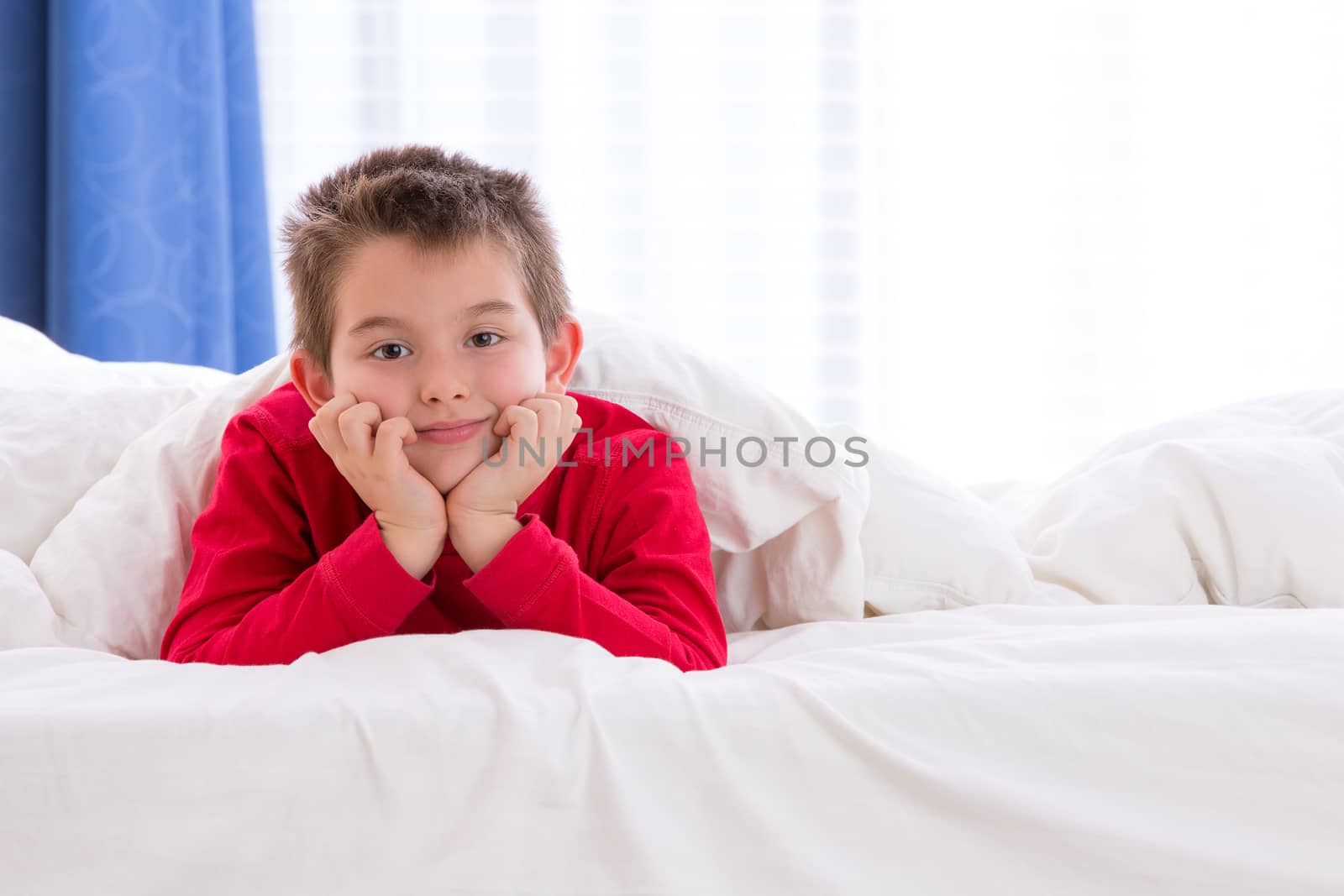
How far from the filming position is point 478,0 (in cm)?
265

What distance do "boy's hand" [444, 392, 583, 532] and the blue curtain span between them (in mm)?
1916

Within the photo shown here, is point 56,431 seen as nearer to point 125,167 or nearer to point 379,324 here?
point 379,324

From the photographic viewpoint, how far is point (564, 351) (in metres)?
0.98

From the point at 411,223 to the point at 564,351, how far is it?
190 mm

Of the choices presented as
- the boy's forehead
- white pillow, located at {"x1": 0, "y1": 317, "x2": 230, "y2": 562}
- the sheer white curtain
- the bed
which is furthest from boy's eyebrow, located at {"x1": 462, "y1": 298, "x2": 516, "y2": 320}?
the sheer white curtain

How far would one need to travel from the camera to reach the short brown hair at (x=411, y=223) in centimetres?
87

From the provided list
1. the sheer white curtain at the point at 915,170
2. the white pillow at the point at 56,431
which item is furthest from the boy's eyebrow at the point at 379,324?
the sheer white curtain at the point at 915,170

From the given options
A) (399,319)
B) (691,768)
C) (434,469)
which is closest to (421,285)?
(399,319)

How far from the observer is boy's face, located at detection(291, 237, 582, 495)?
0.84 meters

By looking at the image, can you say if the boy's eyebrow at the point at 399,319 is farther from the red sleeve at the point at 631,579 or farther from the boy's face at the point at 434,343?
the red sleeve at the point at 631,579

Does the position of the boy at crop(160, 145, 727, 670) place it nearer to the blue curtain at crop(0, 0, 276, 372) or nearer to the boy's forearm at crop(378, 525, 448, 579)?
the boy's forearm at crop(378, 525, 448, 579)

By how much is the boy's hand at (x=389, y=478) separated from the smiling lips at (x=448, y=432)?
0.06 ft

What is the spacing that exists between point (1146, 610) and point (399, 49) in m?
2.36

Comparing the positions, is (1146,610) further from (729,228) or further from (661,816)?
(729,228)
